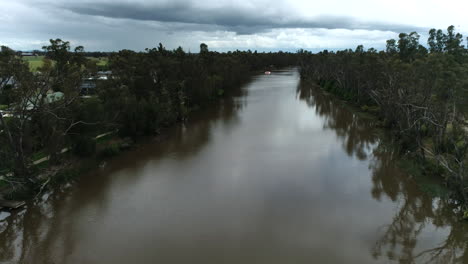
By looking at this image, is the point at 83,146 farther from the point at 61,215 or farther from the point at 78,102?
the point at 61,215

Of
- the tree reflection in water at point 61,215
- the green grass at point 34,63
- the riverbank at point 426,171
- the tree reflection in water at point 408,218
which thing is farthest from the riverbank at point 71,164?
the riverbank at point 426,171

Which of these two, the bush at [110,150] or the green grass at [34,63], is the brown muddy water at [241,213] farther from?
the green grass at [34,63]

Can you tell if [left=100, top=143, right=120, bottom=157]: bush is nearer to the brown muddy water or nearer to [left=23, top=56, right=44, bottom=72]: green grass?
the brown muddy water

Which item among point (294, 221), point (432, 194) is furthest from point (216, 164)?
point (432, 194)

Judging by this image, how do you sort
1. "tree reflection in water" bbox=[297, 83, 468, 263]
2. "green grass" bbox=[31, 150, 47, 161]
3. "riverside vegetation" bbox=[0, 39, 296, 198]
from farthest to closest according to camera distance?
"green grass" bbox=[31, 150, 47, 161], "riverside vegetation" bbox=[0, 39, 296, 198], "tree reflection in water" bbox=[297, 83, 468, 263]

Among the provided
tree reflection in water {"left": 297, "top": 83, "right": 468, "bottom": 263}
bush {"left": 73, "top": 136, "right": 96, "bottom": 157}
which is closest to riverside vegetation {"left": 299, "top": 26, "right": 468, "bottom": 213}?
tree reflection in water {"left": 297, "top": 83, "right": 468, "bottom": 263}
